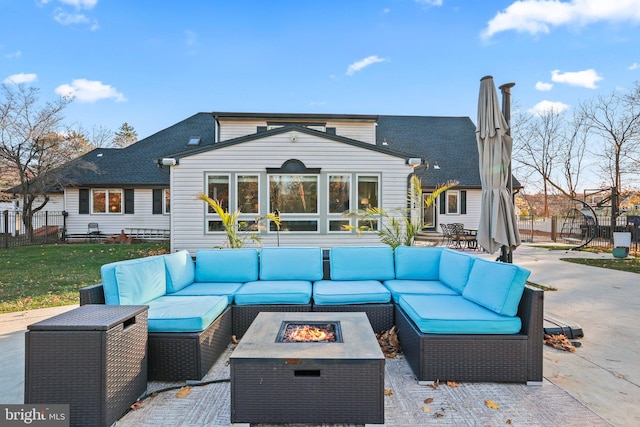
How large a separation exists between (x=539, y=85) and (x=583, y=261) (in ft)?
49.9

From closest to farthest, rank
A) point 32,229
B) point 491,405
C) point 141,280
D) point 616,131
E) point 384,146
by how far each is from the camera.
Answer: point 491,405 < point 141,280 < point 32,229 < point 384,146 < point 616,131

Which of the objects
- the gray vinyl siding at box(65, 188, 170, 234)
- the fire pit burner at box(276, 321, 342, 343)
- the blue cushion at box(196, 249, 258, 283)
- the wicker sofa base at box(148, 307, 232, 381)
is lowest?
the wicker sofa base at box(148, 307, 232, 381)

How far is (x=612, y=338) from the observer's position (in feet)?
13.4

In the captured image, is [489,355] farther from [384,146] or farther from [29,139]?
[29,139]

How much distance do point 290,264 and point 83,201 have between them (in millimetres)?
15381

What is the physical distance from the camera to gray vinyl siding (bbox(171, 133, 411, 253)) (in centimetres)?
1008

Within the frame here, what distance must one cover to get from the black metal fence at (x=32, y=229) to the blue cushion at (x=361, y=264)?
15.5 m

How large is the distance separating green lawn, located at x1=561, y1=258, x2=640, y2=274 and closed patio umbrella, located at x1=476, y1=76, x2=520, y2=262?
7.31 meters

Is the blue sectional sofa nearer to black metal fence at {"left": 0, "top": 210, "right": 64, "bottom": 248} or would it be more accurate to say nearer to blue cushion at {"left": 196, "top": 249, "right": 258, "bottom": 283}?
blue cushion at {"left": 196, "top": 249, "right": 258, "bottom": 283}

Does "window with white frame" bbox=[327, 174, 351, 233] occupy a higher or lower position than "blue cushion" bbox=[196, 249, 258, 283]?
higher

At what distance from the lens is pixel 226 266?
471 cm

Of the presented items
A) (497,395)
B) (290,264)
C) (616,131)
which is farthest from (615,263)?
(616,131)

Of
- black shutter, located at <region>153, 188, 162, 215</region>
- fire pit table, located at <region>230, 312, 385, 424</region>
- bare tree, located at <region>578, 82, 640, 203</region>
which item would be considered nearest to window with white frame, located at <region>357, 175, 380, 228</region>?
fire pit table, located at <region>230, 312, 385, 424</region>

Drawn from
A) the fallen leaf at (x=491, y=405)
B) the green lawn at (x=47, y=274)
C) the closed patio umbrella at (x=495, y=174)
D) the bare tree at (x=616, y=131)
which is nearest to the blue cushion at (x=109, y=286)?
the green lawn at (x=47, y=274)
